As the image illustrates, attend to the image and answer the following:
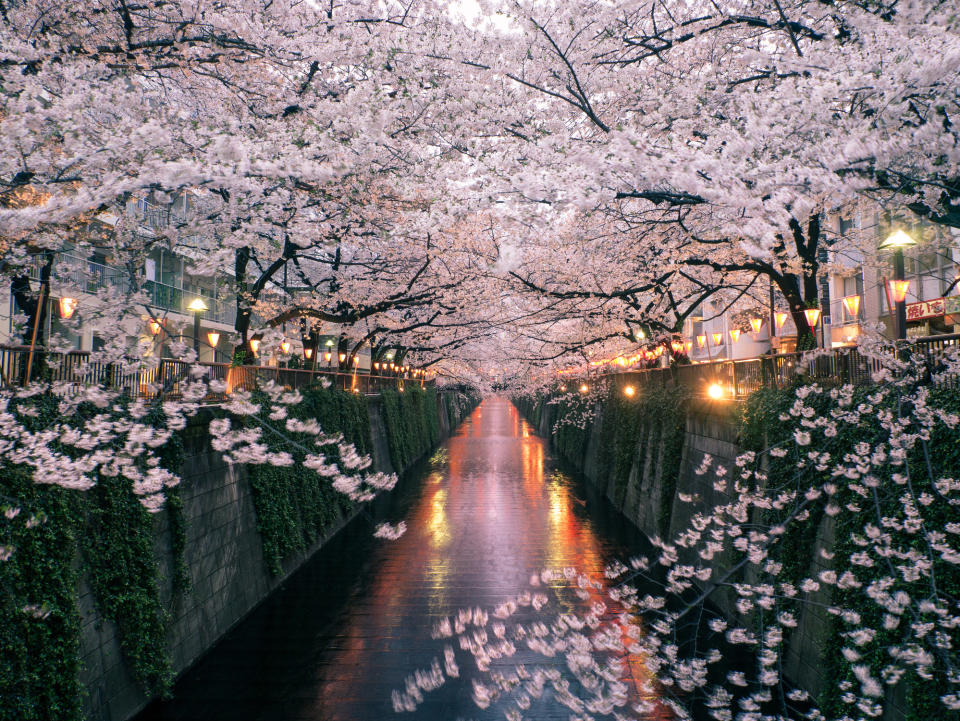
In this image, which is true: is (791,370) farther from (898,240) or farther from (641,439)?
(641,439)

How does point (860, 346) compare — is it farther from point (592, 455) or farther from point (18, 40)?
point (592, 455)

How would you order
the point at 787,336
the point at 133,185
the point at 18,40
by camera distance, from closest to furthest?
the point at 133,185, the point at 18,40, the point at 787,336

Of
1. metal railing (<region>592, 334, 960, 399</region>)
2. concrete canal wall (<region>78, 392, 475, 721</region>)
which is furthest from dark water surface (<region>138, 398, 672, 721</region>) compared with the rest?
metal railing (<region>592, 334, 960, 399</region>)

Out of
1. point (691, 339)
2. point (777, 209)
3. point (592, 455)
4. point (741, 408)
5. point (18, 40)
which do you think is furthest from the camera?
point (691, 339)

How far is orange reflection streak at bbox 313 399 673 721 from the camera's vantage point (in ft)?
33.2

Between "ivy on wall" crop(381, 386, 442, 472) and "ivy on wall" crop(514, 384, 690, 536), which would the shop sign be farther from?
"ivy on wall" crop(381, 386, 442, 472)

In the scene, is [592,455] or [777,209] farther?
[592,455]

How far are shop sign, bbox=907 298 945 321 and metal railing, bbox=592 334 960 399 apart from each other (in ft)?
38.8

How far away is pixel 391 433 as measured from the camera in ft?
103

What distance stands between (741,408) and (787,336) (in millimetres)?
26193

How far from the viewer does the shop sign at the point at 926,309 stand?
22606 mm

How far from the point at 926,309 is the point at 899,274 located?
14895 millimetres

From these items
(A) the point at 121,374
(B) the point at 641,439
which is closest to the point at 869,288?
(B) the point at 641,439

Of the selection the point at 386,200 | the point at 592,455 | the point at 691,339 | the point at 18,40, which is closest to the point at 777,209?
the point at 386,200
